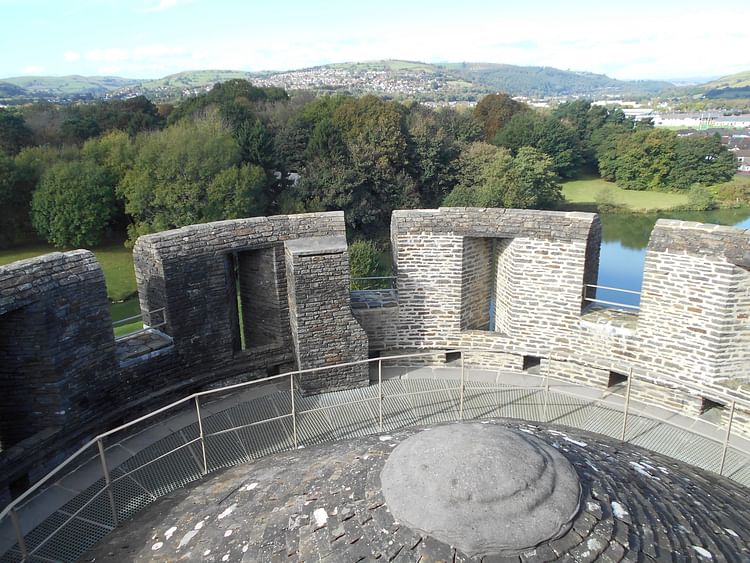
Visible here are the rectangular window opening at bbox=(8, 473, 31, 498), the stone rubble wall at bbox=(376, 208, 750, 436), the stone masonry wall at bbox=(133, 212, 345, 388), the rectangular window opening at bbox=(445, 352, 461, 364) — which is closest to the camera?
the rectangular window opening at bbox=(8, 473, 31, 498)

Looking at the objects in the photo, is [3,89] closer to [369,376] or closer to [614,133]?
[614,133]

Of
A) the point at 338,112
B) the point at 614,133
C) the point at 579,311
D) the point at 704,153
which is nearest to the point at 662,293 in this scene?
the point at 579,311

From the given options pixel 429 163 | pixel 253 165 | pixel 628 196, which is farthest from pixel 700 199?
pixel 253 165

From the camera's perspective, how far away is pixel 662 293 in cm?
943

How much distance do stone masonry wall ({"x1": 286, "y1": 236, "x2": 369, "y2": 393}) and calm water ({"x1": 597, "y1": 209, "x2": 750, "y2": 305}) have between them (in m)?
27.2

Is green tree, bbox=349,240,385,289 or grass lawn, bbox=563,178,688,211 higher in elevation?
green tree, bbox=349,240,385,289

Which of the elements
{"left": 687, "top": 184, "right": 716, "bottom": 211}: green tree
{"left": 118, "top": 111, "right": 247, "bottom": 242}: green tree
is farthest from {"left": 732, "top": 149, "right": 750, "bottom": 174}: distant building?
{"left": 118, "top": 111, "right": 247, "bottom": 242}: green tree

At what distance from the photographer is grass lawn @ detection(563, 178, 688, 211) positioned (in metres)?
48.5

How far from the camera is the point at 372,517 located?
13.9 ft

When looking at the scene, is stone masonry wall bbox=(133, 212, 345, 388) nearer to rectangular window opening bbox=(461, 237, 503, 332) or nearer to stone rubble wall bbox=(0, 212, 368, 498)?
stone rubble wall bbox=(0, 212, 368, 498)

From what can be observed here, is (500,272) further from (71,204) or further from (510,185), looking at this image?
(71,204)

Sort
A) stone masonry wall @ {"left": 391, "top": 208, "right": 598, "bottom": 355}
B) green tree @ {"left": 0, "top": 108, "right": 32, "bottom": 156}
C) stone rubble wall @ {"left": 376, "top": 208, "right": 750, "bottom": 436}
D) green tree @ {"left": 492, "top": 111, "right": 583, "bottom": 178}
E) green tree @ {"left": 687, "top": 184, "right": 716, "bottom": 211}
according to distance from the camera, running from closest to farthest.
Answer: stone rubble wall @ {"left": 376, "top": 208, "right": 750, "bottom": 436} → stone masonry wall @ {"left": 391, "top": 208, "right": 598, "bottom": 355} → green tree @ {"left": 0, "top": 108, "right": 32, "bottom": 156} → green tree @ {"left": 687, "top": 184, "right": 716, "bottom": 211} → green tree @ {"left": 492, "top": 111, "right": 583, "bottom": 178}

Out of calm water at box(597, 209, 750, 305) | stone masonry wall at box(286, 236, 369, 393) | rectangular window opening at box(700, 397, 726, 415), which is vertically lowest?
calm water at box(597, 209, 750, 305)

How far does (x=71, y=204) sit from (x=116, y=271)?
15.5ft
